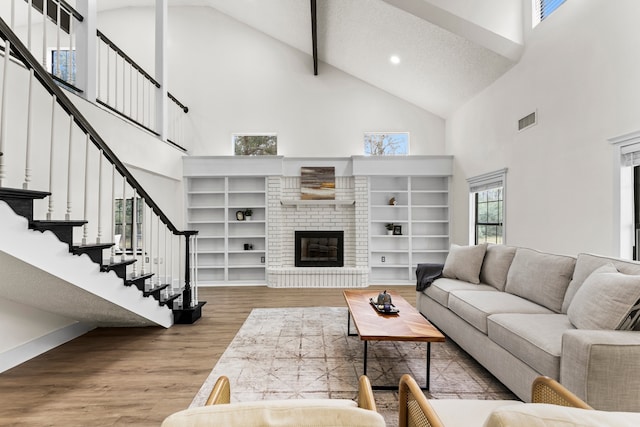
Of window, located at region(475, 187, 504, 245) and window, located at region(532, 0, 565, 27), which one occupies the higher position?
window, located at region(532, 0, 565, 27)

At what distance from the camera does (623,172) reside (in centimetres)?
274

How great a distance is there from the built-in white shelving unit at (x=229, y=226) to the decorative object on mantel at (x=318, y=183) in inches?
31.8

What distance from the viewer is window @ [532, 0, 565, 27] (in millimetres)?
3514

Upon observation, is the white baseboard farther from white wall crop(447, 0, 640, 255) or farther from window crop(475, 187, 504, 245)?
window crop(475, 187, 504, 245)

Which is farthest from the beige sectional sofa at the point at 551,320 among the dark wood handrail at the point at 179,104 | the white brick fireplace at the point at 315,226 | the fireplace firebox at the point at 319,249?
the dark wood handrail at the point at 179,104

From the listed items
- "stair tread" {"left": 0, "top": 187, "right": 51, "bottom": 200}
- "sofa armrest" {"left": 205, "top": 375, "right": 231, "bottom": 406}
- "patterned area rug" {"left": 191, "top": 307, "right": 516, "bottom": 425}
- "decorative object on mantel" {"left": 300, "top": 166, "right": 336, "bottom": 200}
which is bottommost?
"patterned area rug" {"left": 191, "top": 307, "right": 516, "bottom": 425}

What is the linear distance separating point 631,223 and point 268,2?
19.3ft

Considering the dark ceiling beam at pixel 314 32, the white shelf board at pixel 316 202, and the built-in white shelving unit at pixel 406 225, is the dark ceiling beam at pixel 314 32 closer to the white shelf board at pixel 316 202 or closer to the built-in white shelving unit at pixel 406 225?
the built-in white shelving unit at pixel 406 225

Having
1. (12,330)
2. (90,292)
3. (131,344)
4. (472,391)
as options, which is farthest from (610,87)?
(12,330)

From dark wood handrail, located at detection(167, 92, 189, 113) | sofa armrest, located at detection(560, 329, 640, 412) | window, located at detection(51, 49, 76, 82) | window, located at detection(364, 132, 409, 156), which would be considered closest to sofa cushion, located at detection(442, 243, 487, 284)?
sofa armrest, located at detection(560, 329, 640, 412)

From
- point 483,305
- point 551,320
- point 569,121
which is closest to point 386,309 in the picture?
point 483,305

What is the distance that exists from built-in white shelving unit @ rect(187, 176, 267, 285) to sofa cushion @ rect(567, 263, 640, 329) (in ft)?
16.3

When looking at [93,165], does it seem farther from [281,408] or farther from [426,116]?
[426,116]

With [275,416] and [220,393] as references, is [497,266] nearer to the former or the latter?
[220,393]
